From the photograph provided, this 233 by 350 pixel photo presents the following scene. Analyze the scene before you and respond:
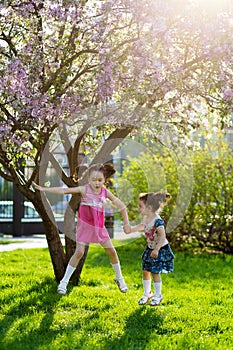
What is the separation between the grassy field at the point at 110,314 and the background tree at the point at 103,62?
61.4 inches

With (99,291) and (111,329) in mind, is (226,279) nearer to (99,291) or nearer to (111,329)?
(99,291)

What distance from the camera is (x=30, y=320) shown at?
5.18m

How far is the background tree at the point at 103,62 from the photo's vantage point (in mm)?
5785

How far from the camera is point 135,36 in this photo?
6480 millimetres

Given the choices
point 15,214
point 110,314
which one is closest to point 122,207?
point 110,314

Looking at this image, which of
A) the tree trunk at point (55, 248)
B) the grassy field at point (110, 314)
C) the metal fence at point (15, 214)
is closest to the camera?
the grassy field at point (110, 314)

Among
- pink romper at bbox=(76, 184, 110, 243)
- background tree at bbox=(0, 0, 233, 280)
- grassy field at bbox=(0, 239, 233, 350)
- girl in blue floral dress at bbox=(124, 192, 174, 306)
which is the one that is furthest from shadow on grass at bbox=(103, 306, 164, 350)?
background tree at bbox=(0, 0, 233, 280)

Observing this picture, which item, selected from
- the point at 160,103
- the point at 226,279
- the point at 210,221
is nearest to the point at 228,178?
the point at 210,221

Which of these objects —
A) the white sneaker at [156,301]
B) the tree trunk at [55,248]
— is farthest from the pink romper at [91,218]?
the tree trunk at [55,248]

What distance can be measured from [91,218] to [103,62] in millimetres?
1637

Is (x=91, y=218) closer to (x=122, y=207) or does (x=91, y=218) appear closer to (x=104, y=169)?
(x=122, y=207)

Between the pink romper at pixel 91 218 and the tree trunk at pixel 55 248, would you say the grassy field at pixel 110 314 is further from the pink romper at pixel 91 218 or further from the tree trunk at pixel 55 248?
the pink romper at pixel 91 218

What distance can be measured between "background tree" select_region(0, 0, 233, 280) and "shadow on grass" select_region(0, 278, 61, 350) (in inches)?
53.6

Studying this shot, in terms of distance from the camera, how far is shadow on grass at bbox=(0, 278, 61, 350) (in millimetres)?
4484
